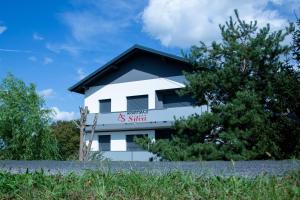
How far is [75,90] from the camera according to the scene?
125ft

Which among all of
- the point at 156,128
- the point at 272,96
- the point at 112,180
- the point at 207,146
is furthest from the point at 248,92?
the point at 156,128

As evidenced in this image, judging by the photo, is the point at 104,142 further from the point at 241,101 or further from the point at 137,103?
the point at 241,101

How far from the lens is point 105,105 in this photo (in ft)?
123

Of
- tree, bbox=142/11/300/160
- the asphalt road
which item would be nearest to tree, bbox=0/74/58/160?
tree, bbox=142/11/300/160

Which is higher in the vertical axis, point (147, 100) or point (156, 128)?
point (147, 100)

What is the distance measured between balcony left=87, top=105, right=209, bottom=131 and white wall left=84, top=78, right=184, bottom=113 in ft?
3.91

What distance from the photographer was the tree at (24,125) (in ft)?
77.9

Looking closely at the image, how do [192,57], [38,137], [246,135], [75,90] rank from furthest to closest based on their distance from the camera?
[75,90]
[38,137]
[192,57]
[246,135]

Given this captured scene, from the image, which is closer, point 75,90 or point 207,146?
point 207,146

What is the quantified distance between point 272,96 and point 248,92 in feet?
2.93

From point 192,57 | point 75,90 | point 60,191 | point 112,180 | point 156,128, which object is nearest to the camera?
point 60,191

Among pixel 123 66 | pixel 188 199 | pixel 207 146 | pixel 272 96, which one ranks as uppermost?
pixel 123 66

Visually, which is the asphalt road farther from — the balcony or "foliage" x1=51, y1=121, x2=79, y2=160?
"foliage" x1=51, y1=121, x2=79, y2=160

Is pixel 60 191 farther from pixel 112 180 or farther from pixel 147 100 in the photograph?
pixel 147 100
